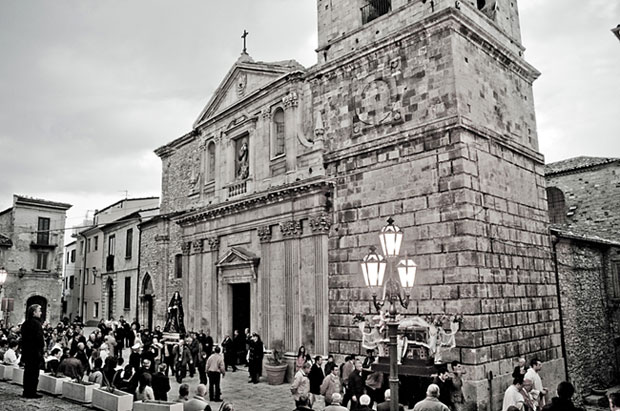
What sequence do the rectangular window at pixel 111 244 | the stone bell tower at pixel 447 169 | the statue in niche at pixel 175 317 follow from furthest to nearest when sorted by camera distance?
the rectangular window at pixel 111 244 → the statue in niche at pixel 175 317 → the stone bell tower at pixel 447 169

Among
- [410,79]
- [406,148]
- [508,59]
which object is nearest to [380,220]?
[406,148]

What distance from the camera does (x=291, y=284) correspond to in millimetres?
16328

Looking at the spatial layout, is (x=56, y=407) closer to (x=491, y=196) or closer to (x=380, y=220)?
(x=380, y=220)

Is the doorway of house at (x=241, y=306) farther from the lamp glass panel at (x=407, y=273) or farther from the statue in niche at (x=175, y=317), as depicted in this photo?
the lamp glass panel at (x=407, y=273)

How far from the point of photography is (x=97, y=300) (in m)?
35.9

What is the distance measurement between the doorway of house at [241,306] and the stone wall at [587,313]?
1067 centimetres

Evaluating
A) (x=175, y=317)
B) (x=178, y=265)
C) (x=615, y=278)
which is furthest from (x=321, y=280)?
(x=615, y=278)

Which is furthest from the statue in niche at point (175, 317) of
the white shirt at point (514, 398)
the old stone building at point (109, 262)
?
the white shirt at point (514, 398)

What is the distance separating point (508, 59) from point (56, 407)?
14328mm

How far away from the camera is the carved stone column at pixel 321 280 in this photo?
15016 mm

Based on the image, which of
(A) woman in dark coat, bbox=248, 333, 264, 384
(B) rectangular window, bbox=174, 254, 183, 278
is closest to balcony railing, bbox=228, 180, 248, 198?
(B) rectangular window, bbox=174, 254, 183, 278

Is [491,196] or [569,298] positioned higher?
[491,196]

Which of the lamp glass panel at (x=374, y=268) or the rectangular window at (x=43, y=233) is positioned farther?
the rectangular window at (x=43, y=233)

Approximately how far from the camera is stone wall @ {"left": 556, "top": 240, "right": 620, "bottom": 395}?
1574cm
